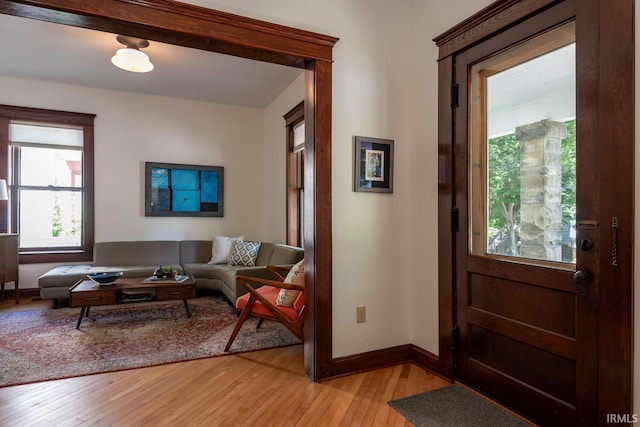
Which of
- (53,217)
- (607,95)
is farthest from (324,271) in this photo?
(53,217)

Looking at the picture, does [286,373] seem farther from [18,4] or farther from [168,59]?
[168,59]

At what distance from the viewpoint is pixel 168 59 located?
393 centimetres

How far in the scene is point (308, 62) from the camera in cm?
232

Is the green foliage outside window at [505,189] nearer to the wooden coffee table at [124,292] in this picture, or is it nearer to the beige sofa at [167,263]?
the beige sofa at [167,263]

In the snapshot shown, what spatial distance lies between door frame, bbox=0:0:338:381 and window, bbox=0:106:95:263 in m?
3.67

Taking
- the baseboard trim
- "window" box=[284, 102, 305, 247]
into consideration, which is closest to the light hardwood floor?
the baseboard trim

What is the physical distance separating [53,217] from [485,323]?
5.56 meters

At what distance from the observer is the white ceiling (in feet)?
11.2

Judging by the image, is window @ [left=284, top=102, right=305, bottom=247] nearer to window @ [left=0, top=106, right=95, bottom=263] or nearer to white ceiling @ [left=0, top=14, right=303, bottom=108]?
white ceiling @ [left=0, top=14, right=303, bottom=108]

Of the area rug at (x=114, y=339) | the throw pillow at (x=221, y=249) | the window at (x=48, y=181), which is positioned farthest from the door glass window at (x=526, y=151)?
the window at (x=48, y=181)

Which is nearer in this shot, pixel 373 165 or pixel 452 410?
pixel 452 410

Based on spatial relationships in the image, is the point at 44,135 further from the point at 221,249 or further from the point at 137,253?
the point at 221,249

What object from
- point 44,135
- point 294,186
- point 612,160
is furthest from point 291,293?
point 44,135

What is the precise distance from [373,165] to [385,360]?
4.65 ft
